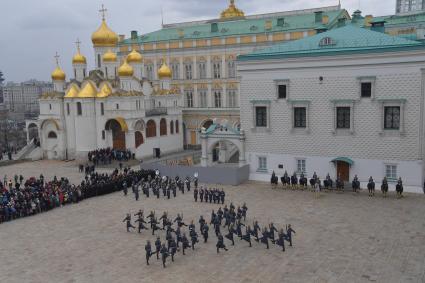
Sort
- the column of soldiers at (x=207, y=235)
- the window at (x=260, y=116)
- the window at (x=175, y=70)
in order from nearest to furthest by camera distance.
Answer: the column of soldiers at (x=207, y=235)
the window at (x=260, y=116)
the window at (x=175, y=70)

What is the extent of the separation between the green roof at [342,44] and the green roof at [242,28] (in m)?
14.4

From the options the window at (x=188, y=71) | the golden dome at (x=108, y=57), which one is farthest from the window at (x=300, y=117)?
the golden dome at (x=108, y=57)

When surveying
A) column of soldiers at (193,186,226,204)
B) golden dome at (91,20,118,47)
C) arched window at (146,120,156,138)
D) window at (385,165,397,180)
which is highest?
golden dome at (91,20,118,47)

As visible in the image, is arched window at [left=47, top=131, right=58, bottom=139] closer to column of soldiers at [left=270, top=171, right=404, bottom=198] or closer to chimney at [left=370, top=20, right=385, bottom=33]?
column of soldiers at [left=270, top=171, right=404, bottom=198]

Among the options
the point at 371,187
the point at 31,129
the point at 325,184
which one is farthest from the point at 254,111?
the point at 31,129

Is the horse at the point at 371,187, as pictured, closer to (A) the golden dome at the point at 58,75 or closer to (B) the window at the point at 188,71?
(B) the window at the point at 188,71

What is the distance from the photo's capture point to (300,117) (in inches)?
1112

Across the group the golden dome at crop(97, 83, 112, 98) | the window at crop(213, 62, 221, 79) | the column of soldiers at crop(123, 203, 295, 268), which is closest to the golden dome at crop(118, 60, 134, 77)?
the golden dome at crop(97, 83, 112, 98)

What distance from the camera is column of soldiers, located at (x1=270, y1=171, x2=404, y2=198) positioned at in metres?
24.2

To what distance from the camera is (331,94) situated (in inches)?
A: 1064

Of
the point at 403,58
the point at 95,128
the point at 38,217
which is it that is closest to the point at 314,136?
the point at 403,58

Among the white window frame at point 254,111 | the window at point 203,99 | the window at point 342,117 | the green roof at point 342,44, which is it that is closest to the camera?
the green roof at point 342,44

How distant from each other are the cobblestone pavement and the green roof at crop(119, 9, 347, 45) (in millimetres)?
22961

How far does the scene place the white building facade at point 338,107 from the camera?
25.0 metres
